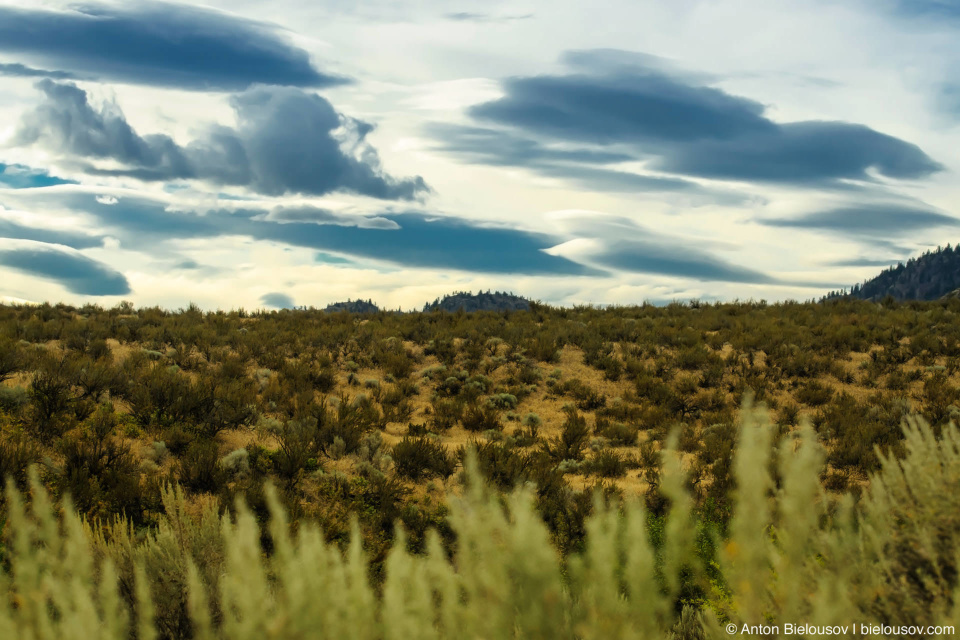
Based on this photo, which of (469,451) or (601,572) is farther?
(469,451)

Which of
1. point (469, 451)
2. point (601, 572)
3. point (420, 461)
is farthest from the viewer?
point (420, 461)

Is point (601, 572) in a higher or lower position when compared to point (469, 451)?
lower

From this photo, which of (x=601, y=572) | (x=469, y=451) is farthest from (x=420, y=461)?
(x=601, y=572)

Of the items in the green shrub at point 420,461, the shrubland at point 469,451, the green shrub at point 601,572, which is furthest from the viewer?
the green shrub at point 420,461

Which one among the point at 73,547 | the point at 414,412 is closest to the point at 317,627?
the point at 73,547

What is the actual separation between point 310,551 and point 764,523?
5.35ft

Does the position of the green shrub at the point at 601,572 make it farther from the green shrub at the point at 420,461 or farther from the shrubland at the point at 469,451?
the green shrub at the point at 420,461

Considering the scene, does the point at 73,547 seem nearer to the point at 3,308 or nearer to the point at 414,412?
the point at 414,412

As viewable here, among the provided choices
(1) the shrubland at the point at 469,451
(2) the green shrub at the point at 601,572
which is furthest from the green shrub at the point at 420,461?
(2) the green shrub at the point at 601,572

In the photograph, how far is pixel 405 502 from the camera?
9844 millimetres

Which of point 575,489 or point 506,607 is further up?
point 506,607

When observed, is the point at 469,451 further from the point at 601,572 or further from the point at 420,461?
the point at 420,461

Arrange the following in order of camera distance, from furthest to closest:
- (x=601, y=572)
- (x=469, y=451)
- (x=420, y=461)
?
(x=420, y=461)
(x=469, y=451)
(x=601, y=572)

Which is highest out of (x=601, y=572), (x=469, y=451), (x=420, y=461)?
(x=469, y=451)
